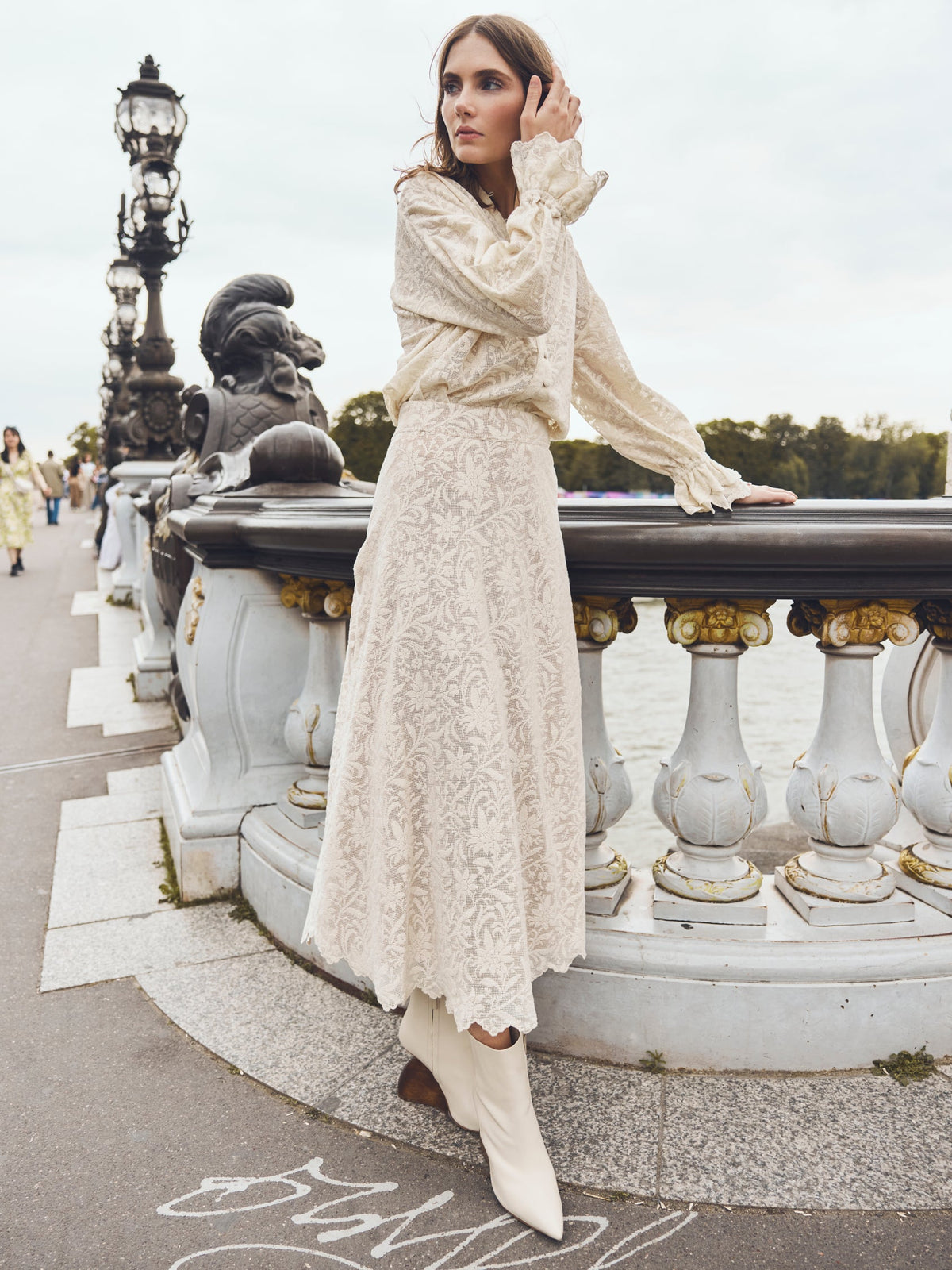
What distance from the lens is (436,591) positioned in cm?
184

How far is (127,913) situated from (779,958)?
6.47 feet

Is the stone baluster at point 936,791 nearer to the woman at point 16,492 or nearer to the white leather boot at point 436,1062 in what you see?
the white leather boot at point 436,1062

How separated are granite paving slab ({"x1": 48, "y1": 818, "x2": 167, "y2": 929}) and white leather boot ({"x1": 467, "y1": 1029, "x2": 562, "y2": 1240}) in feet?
5.15

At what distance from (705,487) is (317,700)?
138cm

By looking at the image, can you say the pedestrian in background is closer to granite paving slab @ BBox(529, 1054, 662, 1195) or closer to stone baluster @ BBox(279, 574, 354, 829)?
stone baluster @ BBox(279, 574, 354, 829)

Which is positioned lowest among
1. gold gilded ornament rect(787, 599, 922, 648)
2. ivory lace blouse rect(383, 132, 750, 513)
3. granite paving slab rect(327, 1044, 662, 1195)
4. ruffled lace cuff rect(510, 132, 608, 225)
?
granite paving slab rect(327, 1044, 662, 1195)

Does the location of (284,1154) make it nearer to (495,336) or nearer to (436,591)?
(436,591)

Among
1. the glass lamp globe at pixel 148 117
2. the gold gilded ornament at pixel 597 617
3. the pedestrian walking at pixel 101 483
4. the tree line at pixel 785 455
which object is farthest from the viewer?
the tree line at pixel 785 455

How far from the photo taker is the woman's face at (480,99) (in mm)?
1833

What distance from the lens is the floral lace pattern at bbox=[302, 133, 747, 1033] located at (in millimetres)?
1814

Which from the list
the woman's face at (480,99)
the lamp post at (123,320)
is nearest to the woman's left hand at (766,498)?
the woman's face at (480,99)

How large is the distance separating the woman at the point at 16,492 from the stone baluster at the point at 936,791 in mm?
14771

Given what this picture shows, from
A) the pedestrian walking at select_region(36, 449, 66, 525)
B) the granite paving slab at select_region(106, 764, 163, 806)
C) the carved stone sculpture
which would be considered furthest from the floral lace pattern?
the pedestrian walking at select_region(36, 449, 66, 525)

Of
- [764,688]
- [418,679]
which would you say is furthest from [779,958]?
[764,688]
